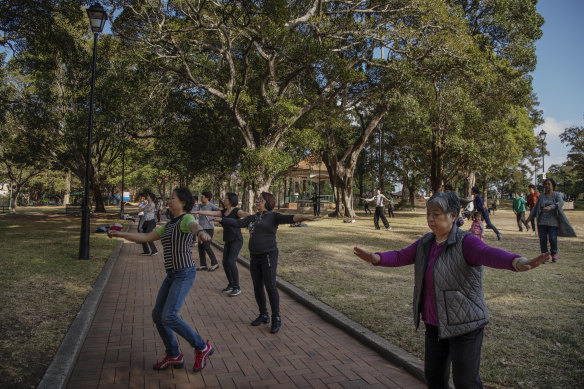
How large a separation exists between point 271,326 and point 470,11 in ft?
72.9

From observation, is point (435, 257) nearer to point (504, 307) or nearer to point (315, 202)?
point (504, 307)

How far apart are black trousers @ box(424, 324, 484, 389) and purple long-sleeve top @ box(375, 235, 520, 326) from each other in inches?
5.2

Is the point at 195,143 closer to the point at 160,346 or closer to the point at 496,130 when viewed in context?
the point at 496,130

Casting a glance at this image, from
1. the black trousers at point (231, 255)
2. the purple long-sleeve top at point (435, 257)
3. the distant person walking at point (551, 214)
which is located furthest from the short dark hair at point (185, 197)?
the distant person walking at point (551, 214)

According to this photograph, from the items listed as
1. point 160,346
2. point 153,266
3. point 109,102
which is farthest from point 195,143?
point 160,346

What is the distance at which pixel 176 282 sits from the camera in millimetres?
3867

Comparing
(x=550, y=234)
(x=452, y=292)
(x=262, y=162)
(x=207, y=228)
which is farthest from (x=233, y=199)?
(x=262, y=162)

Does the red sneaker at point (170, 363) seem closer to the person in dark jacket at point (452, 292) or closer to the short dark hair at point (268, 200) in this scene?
the short dark hair at point (268, 200)

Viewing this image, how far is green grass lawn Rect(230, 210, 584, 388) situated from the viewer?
3.68 m

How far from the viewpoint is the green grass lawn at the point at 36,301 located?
374cm

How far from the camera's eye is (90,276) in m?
7.74

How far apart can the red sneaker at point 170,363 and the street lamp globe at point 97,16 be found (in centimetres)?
919

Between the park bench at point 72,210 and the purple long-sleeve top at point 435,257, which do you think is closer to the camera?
the purple long-sleeve top at point 435,257

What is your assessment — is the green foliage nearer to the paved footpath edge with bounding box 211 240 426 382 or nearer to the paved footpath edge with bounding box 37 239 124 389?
the paved footpath edge with bounding box 211 240 426 382
